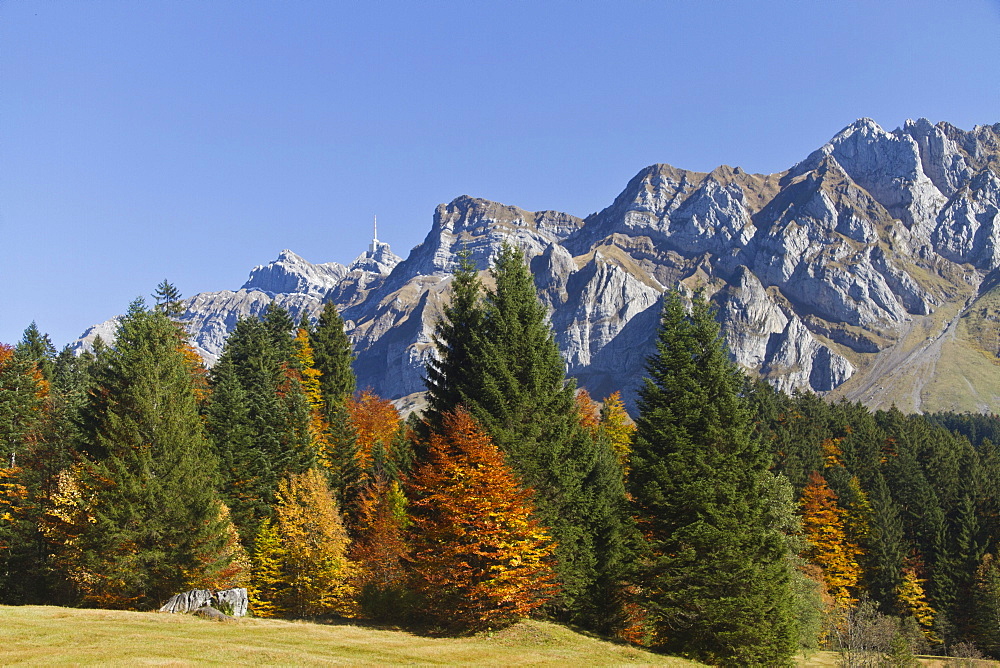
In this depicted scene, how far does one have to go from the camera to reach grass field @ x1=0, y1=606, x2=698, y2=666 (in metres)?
19.8

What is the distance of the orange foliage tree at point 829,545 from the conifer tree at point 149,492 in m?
60.6

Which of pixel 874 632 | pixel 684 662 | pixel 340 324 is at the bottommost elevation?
pixel 874 632

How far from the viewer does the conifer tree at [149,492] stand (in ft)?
110

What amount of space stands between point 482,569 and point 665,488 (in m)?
9.07

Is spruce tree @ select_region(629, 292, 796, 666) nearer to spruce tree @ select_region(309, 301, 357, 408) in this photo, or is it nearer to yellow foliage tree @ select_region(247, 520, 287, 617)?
yellow foliage tree @ select_region(247, 520, 287, 617)

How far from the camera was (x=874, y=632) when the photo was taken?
190 feet

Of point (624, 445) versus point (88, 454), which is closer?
point (88, 454)

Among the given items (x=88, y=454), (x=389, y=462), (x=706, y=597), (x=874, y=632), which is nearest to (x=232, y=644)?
(x=706, y=597)

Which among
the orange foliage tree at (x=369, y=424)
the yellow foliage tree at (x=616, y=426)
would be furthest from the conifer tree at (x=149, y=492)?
the yellow foliage tree at (x=616, y=426)

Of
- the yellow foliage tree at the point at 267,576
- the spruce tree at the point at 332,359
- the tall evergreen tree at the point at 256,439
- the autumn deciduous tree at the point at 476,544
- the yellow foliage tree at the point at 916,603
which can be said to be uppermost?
the spruce tree at the point at 332,359

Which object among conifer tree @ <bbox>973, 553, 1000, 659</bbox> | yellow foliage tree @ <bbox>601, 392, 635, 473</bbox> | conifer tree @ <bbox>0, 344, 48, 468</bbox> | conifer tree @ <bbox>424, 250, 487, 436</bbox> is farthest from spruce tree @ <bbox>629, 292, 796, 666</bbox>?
conifer tree @ <bbox>973, 553, 1000, 659</bbox>

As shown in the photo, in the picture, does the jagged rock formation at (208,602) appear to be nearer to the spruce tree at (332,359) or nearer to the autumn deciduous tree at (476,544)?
the autumn deciduous tree at (476,544)

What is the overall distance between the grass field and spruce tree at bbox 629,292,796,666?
2415mm

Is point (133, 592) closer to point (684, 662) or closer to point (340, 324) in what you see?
point (684, 662)
